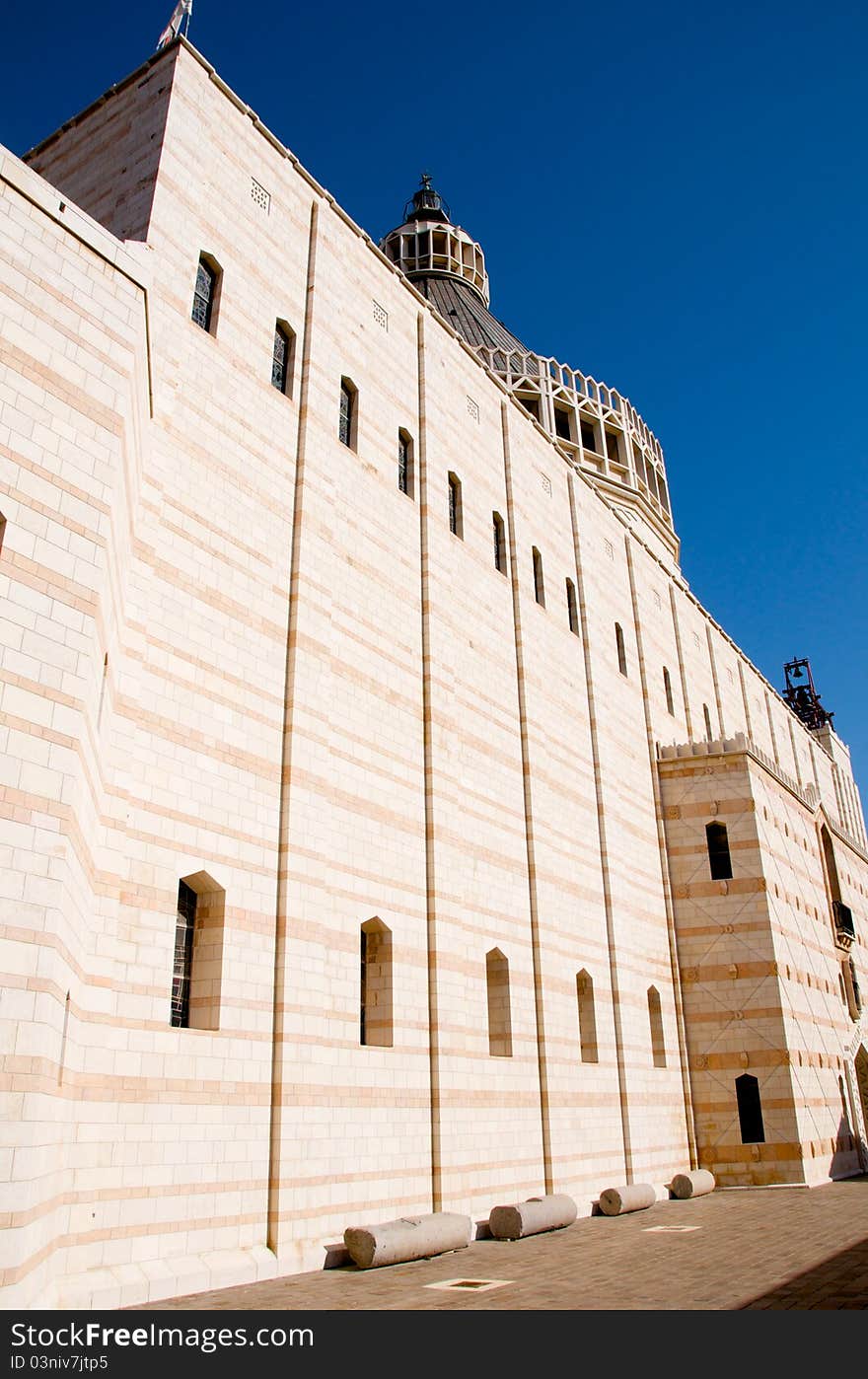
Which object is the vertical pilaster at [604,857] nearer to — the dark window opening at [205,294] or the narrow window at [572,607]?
the narrow window at [572,607]

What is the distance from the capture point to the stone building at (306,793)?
936 centimetres

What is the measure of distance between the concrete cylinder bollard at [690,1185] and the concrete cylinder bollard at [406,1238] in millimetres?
8946

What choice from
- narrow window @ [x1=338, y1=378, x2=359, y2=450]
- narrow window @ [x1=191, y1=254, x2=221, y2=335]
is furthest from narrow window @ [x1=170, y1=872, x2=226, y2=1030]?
narrow window @ [x1=338, y1=378, x2=359, y2=450]

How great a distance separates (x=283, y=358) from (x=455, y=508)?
5.60m

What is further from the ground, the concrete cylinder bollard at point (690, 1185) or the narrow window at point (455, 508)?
the narrow window at point (455, 508)

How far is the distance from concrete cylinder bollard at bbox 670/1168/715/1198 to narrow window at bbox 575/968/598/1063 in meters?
3.30

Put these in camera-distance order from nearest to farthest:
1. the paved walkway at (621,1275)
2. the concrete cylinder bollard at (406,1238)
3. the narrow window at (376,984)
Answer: the paved walkway at (621,1275) → the concrete cylinder bollard at (406,1238) → the narrow window at (376,984)

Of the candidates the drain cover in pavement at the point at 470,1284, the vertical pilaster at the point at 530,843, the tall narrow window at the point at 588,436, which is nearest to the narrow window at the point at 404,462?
the vertical pilaster at the point at 530,843

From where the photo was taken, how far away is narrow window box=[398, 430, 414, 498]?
19.3 metres

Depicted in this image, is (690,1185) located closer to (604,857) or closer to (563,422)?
(604,857)

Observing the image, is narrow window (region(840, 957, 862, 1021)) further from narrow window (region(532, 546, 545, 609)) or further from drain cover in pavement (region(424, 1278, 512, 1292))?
drain cover in pavement (region(424, 1278, 512, 1292))

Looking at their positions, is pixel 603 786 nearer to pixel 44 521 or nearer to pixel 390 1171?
pixel 390 1171

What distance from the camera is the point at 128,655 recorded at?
1197cm
